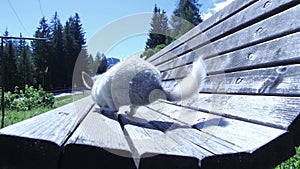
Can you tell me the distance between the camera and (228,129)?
32.5 inches

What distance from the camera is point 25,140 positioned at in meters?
0.66

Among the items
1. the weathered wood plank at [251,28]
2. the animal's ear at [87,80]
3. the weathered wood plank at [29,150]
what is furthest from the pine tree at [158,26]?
the weathered wood plank at [29,150]

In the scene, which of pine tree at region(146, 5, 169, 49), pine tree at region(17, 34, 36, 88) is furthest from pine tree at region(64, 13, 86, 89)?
pine tree at region(146, 5, 169, 49)

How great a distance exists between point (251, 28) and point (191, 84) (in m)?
0.37

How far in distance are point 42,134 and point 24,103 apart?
8.21m

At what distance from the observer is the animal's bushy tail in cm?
127

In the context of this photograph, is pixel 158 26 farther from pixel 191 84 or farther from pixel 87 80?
pixel 191 84

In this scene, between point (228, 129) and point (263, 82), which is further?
point (263, 82)

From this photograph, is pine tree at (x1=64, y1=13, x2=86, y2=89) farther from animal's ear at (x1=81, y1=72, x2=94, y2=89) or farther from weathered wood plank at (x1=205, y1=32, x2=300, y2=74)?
weathered wood plank at (x1=205, y1=32, x2=300, y2=74)


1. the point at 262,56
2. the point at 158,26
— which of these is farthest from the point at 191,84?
the point at 158,26

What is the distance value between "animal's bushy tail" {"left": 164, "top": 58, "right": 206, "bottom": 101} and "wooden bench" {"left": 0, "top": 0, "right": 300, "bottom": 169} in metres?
0.08

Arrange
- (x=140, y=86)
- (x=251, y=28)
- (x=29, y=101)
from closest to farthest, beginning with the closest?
(x=251, y=28)
(x=140, y=86)
(x=29, y=101)

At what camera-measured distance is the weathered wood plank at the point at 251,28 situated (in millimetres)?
1021

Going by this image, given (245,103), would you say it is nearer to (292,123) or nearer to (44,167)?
(292,123)
